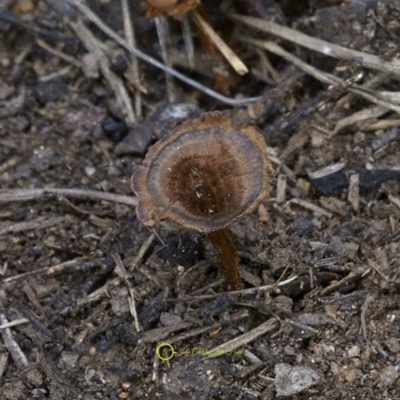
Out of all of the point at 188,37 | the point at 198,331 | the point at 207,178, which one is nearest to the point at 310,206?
the point at 207,178

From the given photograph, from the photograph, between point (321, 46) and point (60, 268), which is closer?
point (60, 268)

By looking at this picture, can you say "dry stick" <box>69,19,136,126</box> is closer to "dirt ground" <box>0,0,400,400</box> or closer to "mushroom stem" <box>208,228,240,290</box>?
"dirt ground" <box>0,0,400,400</box>

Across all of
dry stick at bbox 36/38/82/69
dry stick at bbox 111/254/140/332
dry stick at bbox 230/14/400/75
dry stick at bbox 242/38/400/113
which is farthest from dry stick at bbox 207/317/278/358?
dry stick at bbox 36/38/82/69

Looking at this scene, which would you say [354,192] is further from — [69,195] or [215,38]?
[69,195]

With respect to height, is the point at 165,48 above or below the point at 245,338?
above

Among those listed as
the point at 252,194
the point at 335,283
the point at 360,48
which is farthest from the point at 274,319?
the point at 360,48
